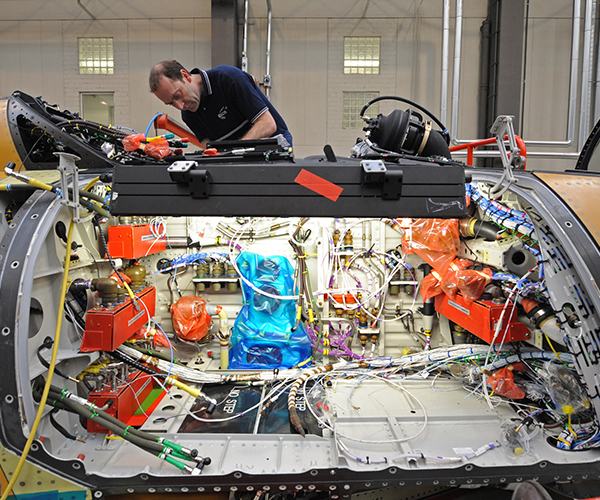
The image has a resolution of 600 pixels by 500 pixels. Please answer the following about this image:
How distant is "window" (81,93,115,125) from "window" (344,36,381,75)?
4.44m

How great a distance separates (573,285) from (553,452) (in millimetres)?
930

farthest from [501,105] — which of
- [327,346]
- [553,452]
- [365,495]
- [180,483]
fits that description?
[180,483]

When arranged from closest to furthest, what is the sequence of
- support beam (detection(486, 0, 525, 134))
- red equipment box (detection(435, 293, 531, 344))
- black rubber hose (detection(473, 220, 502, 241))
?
red equipment box (detection(435, 293, 531, 344)) → black rubber hose (detection(473, 220, 502, 241)) → support beam (detection(486, 0, 525, 134))

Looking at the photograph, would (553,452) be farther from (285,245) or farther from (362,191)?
(285,245)

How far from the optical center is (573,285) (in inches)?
61.7

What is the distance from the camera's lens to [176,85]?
2.13 meters

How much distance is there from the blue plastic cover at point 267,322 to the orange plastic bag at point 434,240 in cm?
136

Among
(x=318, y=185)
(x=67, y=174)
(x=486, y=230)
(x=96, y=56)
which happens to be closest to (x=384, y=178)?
(x=318, y=185)

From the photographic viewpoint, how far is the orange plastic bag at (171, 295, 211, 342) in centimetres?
346

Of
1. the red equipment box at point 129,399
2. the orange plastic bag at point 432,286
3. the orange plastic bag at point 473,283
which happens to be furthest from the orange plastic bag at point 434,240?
the red equipment box at point 129,399

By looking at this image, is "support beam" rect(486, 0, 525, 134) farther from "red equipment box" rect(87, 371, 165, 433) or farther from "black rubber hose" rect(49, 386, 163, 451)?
"black rubber hose" rect(49, 386, 163, 451)

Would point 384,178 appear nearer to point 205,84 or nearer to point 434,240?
point 205,84

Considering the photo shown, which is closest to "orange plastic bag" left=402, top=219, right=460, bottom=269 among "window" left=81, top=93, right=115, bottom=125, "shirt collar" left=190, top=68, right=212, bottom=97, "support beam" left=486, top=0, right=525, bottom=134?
"shirt collar" left=190, top=68, right=212, bottom=97

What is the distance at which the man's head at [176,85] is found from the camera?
2043 millimetres
